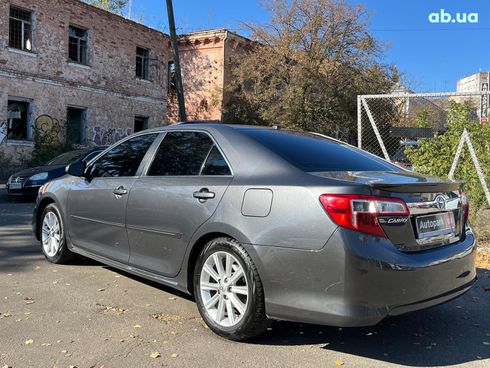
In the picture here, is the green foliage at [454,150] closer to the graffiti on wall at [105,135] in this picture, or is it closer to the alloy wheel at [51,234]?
the alloy wheel at [51,234]

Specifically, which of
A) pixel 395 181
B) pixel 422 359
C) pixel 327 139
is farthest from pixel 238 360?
pixel 327 139

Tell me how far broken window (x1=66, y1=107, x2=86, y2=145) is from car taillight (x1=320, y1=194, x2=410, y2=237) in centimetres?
2000

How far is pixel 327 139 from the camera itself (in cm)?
481

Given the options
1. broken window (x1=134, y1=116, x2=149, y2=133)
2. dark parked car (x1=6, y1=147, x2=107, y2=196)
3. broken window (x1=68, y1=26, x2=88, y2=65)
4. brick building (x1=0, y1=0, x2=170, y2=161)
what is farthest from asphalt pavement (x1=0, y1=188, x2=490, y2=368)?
broken window (x1=134, y1=116, x2=149, y2=133)

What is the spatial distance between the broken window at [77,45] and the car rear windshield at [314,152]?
62.8 feet

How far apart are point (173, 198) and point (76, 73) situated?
19.1 metres

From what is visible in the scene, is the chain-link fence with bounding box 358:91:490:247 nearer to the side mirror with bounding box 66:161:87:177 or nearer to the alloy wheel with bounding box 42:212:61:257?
the side mirror with bounding box 66:161:87:177

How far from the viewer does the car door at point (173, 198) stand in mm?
3986

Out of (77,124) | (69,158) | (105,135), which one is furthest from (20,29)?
(69,158)

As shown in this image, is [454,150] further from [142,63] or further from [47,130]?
[142,63]

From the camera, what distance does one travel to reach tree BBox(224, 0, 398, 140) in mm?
21922

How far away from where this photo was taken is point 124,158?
514cm

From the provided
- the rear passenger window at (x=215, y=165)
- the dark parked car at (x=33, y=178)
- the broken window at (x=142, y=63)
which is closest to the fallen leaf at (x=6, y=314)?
the rear passenger window at (x=215, y=165)

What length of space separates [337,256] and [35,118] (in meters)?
19.2
